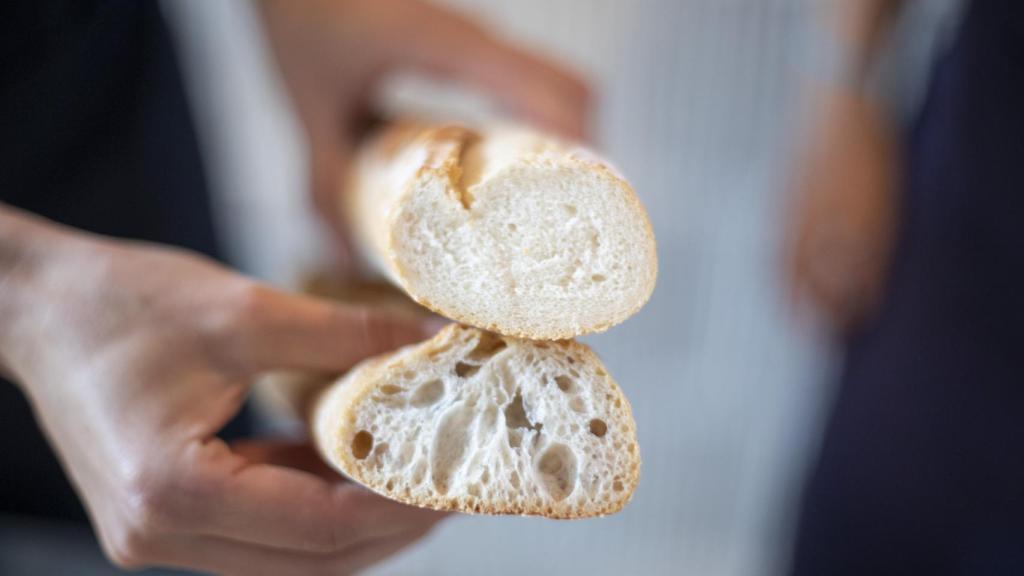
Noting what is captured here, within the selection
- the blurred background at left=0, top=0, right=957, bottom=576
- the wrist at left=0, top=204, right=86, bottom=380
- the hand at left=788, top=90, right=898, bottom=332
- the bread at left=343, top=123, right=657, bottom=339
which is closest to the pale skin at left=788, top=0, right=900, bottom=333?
the hand at left=788, top=90, right=898, bottom=332

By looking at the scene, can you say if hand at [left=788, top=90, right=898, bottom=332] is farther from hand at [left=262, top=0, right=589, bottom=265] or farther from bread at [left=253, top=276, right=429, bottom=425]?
bread at [left=253, top=276, right=429, bottom=425]

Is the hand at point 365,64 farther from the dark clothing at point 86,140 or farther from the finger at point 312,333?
the finger at point 312,333

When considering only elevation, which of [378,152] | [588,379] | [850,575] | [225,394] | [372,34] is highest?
[372,34]

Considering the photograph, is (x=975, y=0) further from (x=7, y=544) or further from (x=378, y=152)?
(x=7, y=544)

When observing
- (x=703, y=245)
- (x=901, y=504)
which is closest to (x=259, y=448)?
(x=901, y=504)

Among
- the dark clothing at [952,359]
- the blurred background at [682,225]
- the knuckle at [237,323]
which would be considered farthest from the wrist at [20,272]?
the dark clothing at [952,359]

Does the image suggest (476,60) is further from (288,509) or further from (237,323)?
(288,509)

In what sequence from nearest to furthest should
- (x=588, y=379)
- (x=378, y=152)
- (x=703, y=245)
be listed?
(x=588, y=379) < (x=378, y=152) < (x=703, y=245)
